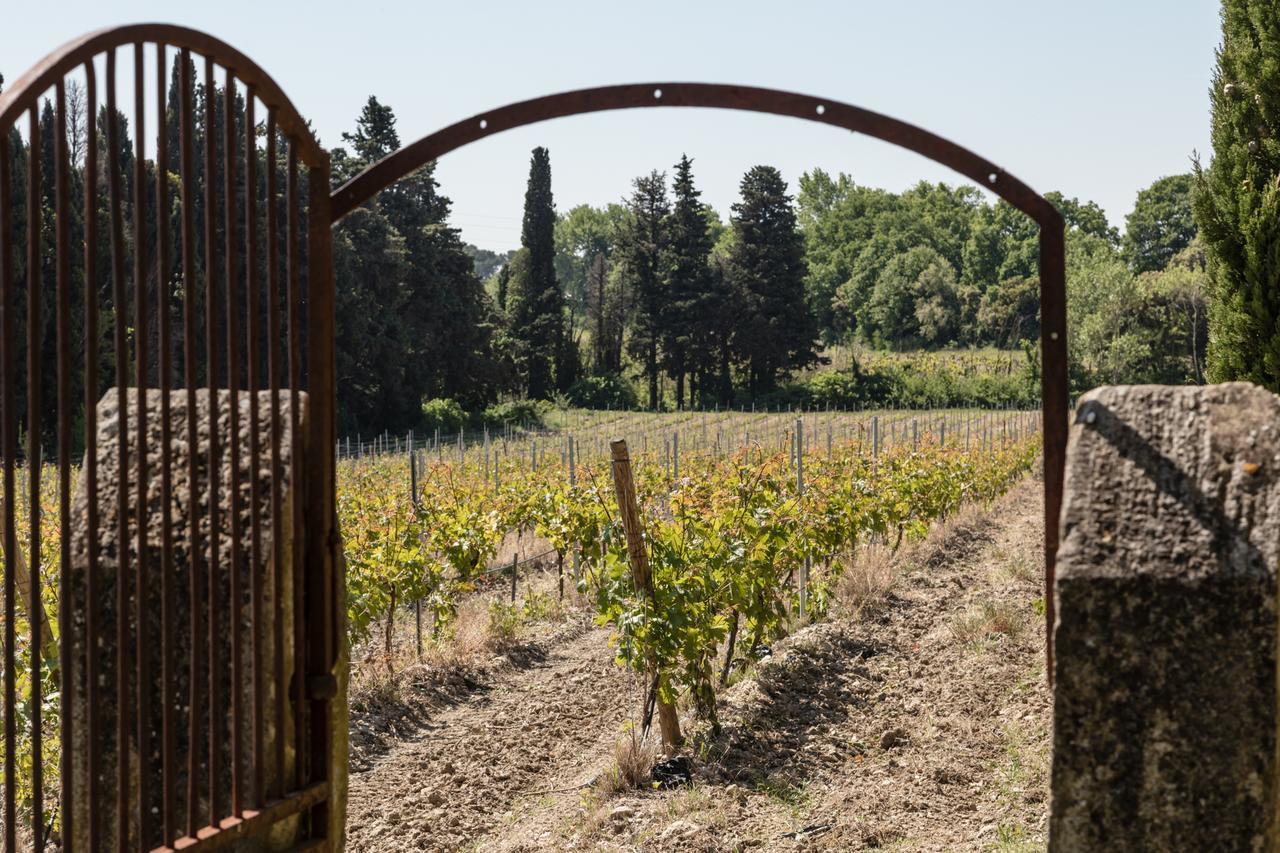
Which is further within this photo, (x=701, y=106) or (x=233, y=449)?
(x=701, y=106)

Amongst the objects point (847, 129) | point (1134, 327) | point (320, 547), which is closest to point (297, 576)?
point (320, 547)

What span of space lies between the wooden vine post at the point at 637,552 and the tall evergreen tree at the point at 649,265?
3934 centimetres

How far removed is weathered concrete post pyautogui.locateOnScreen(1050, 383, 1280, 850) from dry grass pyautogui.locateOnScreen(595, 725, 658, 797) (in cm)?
392

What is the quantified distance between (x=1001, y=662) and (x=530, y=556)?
7009mm

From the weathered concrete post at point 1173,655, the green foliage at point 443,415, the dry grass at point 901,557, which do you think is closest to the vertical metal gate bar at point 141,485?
the weathered concrete post at point 1173,655

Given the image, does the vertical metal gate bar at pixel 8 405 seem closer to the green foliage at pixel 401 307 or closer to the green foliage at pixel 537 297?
the green foliage at pixel 401 307

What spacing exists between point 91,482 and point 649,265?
1731 inches

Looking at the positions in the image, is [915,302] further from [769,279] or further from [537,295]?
[537,295]

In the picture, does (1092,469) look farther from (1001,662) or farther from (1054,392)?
(1001,662)

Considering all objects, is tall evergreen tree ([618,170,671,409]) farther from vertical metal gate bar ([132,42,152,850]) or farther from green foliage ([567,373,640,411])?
vertical metal gate bar ([132,42,152,850])

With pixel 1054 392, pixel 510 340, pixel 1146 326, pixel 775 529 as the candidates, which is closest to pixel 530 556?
pixel 775 529

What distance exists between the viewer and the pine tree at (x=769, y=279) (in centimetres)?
4462

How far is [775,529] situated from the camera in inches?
279

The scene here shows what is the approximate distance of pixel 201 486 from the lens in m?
2.27
